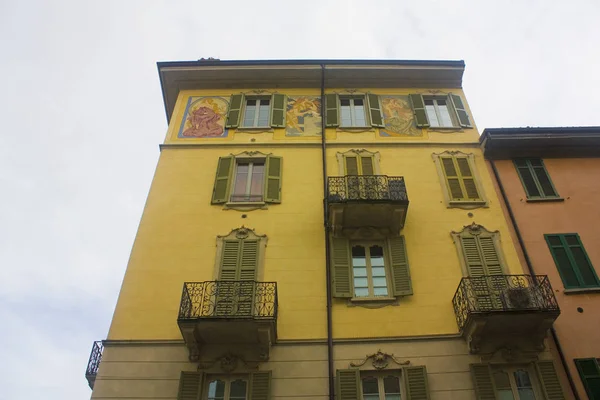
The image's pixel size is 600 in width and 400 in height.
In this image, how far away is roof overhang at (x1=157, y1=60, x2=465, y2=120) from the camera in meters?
17.7

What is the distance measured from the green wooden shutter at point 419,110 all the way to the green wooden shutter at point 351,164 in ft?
9.15

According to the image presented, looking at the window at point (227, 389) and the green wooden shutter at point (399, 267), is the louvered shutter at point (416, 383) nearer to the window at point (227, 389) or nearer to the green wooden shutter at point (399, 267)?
the green wooden shutter at point (399, 267)

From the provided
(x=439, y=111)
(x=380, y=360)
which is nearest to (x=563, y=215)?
(x=439, y=111)

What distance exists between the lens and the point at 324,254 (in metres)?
12.5

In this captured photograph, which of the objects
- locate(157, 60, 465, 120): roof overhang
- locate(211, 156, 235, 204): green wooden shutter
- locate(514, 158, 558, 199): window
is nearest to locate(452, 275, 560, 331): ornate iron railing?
locate(514, 158, 558, 199): window

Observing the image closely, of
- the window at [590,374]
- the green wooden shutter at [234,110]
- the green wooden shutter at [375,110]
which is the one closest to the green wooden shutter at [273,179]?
the green wooden shutter at [234,110]

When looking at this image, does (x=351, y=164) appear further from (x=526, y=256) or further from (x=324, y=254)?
(x=526, y=256)

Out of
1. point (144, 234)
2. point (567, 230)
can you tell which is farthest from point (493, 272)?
point (144, 234)

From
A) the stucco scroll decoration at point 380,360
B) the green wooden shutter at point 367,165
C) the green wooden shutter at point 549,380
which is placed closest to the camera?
the green wooden shutter at point 549,380

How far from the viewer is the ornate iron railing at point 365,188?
13.0 meters

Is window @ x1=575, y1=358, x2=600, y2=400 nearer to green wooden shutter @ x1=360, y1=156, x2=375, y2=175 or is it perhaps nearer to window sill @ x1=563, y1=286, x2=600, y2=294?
window sill @ x1=563, y1=286, x2=600, y2=294

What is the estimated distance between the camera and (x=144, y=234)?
13.0m

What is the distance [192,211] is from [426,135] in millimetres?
7759

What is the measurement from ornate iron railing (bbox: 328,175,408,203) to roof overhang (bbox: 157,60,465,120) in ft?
18.4
